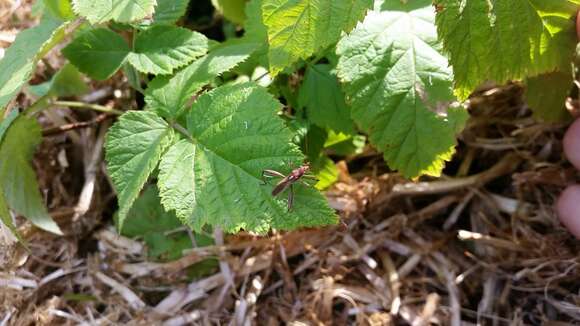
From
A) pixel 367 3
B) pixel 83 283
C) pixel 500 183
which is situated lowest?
pixel 83 283

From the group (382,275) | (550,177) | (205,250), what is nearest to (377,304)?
(382,275)

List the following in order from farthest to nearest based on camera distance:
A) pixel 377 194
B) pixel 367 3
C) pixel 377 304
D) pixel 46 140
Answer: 1. pixel 46 140
2. pixel 377 194
3. pixel 377 304
4. pixel 367 3

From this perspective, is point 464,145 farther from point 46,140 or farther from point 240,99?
point 46,140

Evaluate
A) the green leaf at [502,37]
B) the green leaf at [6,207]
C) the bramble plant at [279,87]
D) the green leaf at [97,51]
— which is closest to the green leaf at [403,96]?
the bramble plant at [279,87]

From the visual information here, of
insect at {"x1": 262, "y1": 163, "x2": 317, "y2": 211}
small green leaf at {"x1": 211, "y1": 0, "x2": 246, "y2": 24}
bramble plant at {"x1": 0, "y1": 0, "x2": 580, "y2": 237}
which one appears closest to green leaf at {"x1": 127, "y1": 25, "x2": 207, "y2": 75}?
bramble plant at {"x1": 0, "y1": 0, "x2": 580, "y2": 237}

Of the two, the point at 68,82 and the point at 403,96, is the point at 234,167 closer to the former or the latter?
the point at 403,96

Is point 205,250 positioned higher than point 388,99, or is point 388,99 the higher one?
point 388,99

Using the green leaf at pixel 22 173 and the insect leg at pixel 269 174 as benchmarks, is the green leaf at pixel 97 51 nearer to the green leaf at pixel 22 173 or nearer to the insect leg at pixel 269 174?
the green leaf at pixel 22 173
